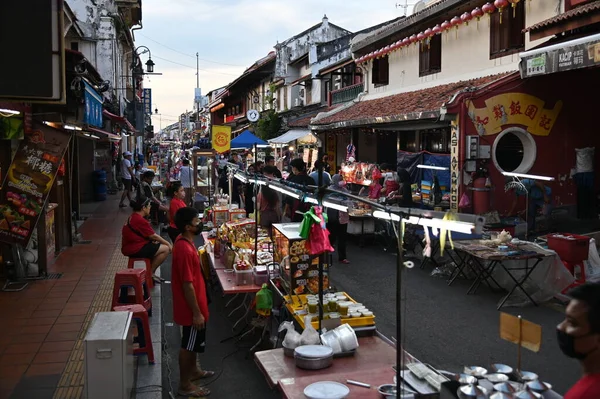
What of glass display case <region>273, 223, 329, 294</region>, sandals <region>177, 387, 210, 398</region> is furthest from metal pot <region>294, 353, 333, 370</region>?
glass display case <region>273, 223, 329, 294</region>

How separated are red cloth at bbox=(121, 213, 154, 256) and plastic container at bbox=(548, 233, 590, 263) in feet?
21.5

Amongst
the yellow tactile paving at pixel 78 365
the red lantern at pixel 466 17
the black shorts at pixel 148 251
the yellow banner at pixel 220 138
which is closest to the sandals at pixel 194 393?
the yellow tactile paving at pixel 78 365

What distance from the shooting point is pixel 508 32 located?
1303 centimetres

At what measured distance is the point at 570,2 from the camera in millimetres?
11164

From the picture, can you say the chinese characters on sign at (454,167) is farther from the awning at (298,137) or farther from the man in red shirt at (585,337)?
the awning at (298,137)

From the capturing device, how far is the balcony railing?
23.3 metres

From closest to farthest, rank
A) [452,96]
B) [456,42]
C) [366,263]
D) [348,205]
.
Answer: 1. [348,205]
2. [366,263]
3. [452,96]
4. [456,42]

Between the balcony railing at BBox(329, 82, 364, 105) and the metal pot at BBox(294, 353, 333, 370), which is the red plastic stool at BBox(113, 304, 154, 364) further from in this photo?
the balcony railing at BBox(329, 82, 364, 105)

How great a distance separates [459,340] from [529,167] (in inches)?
278

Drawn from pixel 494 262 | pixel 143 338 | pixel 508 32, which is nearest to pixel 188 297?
pixel 143 338

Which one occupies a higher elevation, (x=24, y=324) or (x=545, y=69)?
(x=545, y=69)

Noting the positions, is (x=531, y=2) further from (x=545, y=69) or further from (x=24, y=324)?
(x=24, y=324)

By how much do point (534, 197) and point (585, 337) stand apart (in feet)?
35.5

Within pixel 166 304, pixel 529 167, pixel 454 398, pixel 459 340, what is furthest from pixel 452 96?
pixel 454 398
